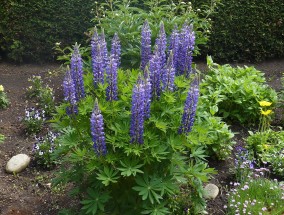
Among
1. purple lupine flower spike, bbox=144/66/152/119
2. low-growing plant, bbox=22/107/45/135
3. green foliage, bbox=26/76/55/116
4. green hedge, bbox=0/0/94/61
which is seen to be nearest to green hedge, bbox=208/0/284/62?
green hedge, bbox=0/0/94/61

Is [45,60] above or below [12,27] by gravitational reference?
below

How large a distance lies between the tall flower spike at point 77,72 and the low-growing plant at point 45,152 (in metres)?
1.60

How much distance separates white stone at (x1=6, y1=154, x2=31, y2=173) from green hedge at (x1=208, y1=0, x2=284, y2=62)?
4.10 meters

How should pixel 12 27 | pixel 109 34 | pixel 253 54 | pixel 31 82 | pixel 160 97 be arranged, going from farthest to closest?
pixel 253 54 < pixel 12 27 < pixel 31 82 < pixel 109 34 < pixel 160 97

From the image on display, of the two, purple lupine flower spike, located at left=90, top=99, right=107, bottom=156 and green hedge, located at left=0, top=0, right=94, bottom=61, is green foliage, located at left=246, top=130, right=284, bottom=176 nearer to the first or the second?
purple lupine flower spike, located at left=90, top=99, right=107, bottom=156

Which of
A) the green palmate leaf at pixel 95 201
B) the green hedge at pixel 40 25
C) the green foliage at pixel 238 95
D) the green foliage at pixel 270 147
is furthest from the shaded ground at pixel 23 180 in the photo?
the green hedge at pixel 40 25

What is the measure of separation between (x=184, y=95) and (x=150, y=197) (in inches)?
32.2

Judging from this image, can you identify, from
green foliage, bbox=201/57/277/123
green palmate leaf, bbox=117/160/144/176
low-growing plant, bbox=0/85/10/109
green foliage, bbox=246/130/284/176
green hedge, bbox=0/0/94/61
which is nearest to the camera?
green palmate leaf, bbox=117/160/144/176

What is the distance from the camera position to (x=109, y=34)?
5449 millimetres

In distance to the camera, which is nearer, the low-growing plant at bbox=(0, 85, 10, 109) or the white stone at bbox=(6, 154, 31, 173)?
the white stone at bbox=(6, 154, 31, 173)

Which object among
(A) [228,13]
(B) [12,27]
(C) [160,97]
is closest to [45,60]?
(B) [12,27]

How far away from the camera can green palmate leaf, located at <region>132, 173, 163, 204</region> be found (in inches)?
134

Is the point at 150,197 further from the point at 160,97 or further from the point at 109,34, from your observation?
the point at 109,34

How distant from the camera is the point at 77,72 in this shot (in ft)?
11.4
